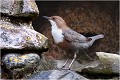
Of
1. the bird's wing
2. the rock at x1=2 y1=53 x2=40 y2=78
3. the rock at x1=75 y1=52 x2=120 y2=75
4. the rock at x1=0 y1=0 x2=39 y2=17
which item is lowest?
the rock at x1=75 y1=52 x2=120 y2=75

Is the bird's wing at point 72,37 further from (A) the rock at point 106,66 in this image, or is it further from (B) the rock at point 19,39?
(B) the rock at point 19,39

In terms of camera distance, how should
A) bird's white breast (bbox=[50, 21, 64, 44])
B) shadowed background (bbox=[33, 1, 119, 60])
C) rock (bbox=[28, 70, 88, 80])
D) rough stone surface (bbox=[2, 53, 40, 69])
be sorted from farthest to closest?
1. shadowed background (bbox=[33, 1, 119, 60])
2. bird's white breast (bbox=[50, 21, 64, 44])
3. rock (bbox=[28, 70, 88, 80])
4. rough stone surface (bbox=[2, 53, 40, 69])

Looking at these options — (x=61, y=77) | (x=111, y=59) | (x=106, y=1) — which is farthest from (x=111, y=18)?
(x=61, y=77)

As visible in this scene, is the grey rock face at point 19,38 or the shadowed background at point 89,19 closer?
the grey rock face at point 19,38

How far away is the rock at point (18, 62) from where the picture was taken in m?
2.92

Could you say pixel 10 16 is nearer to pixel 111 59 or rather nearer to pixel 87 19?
pixel 111 59

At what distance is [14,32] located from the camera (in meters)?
3.03

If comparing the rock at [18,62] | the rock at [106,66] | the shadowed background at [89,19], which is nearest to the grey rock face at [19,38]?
the rock at [18,62]

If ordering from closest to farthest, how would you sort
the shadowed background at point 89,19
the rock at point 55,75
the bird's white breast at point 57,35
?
the rock at point 55,75
the bird's white breast at point 57,35
the shadowed background at point 89,19

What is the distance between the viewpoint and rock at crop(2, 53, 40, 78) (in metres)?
2.92

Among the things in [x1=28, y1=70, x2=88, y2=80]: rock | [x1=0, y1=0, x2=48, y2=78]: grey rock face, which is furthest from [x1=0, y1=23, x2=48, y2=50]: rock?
[x1=28, y1=70, x2=88, y2=80]: rock

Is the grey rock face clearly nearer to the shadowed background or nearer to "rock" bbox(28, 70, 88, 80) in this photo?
"rock" bbox(28, 70, 88, 80)

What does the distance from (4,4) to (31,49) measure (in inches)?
23.5

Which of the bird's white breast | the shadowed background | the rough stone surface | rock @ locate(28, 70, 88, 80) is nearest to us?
the rough stone surface
